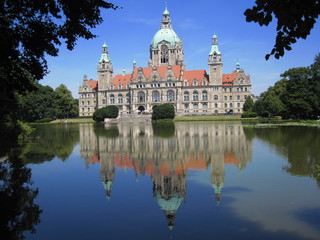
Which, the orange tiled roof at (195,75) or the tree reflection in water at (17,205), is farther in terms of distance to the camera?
the orange tiled roof at (195,75)

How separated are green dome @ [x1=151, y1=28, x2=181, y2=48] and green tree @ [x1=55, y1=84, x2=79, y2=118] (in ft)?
97.9

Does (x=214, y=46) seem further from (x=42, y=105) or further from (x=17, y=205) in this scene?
(x=17, y=205)

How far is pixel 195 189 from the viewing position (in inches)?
467

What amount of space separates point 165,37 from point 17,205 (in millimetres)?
95831

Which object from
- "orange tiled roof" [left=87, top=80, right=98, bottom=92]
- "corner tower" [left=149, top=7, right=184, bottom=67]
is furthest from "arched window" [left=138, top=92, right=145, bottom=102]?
"orange tiled roof" [left=87, top=80, right=98, bottom=92]

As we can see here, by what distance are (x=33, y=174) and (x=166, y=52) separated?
9014cm

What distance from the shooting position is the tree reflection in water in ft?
27.3

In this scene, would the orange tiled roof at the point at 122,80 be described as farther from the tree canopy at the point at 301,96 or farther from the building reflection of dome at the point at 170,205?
the building reflection of dome at the point at 170,205

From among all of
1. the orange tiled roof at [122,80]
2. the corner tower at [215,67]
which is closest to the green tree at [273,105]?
the corner tower at [215,67]

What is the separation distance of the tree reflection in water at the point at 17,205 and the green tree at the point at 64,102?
77138mm

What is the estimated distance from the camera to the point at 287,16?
5.00 meters

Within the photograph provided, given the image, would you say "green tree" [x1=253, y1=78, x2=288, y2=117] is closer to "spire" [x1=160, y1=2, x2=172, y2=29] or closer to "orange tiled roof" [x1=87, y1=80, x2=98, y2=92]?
"spire" [x1=160, y1=2, x2=172, y2=29]

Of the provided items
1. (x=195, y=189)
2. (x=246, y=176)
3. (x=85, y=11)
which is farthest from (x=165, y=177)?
(x=85, y=11)

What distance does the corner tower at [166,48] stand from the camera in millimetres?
100938
